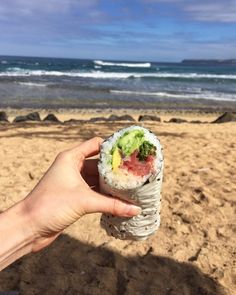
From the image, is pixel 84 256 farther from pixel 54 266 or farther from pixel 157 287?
pixel 157 287

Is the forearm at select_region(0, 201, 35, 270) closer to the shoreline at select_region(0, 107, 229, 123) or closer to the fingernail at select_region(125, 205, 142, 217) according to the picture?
the fingernail at select_region(125, 205, 142, 217)

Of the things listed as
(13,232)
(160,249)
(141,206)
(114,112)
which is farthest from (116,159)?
(114,112)

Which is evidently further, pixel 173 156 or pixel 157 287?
pixel 173 156

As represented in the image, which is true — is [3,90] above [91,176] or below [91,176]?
below

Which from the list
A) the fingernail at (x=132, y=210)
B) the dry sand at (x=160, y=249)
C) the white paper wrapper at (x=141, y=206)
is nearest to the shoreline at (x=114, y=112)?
the dry sand at (x=160, y=249)

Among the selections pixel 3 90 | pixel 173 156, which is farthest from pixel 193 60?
pixel 173 156

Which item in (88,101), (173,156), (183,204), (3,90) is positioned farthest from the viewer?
(3,90)
